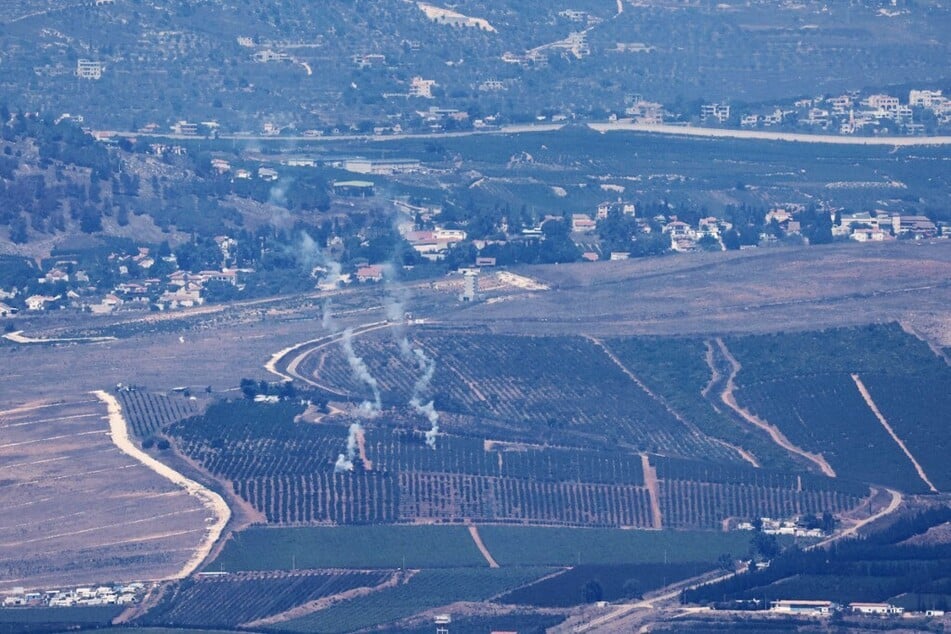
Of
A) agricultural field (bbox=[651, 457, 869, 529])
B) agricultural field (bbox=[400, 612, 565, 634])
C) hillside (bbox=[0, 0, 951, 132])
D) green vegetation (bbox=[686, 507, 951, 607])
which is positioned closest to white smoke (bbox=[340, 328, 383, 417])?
agricultural field (bbox=[651, 457, 869, 529])

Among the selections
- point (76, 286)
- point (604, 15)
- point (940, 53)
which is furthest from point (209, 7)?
point (76, 286)

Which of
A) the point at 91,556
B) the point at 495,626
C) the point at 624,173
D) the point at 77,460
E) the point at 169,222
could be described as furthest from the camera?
the point at 624,173

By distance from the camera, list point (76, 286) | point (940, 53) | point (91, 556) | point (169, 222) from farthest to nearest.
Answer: point (940, 53)
point (169, 222)
point (76, 286)
point (91, 556)

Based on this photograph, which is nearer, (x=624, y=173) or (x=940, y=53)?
(x=624, y=173)

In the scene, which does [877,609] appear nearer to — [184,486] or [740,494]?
[740,494]

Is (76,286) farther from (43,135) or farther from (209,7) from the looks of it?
(209,7)
